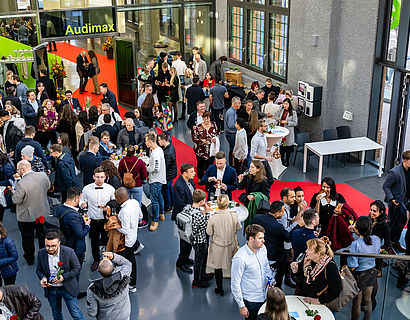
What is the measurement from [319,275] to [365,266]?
0.90 m

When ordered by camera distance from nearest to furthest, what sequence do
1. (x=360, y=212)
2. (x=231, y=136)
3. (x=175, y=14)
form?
(x=360, y=212) → (x=231, y=136) → (x=175, y=14)

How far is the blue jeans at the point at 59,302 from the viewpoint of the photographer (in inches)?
228

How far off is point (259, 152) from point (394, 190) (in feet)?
8.33

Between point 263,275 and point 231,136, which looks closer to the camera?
point 263,275

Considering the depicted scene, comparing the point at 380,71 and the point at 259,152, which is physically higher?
the point at 380,71

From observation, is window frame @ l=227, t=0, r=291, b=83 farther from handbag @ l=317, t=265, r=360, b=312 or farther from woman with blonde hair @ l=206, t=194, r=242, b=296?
handbag @ l=317, t=265, r=360, b=312

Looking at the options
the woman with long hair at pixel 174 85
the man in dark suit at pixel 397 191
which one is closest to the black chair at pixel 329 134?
the man in dark suit at pixel 397 191

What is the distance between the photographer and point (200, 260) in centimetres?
692

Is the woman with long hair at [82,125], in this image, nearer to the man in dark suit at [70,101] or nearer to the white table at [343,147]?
the man in dark suit at [70,101]

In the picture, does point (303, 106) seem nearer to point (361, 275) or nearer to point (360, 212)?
point (360, 212)

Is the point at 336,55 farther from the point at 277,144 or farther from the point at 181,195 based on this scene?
the point at 181,195

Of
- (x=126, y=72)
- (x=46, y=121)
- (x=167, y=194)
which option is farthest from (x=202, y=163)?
(x=126, y=72)

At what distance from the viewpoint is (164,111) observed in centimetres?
1126

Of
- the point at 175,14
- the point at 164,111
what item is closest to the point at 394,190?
the point at 164,111
